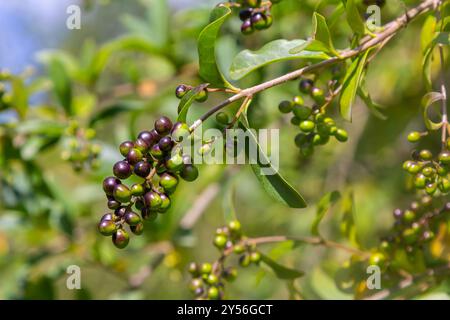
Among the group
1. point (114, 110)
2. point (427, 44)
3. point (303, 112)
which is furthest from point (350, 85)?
point (114, 110)

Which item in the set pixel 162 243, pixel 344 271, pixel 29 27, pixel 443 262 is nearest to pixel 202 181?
pixel 162 243

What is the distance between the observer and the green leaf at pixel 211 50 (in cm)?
131

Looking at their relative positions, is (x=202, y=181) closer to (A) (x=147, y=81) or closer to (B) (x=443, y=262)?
(A) (x=147, y=81)

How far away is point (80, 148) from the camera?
A: 2.20 m

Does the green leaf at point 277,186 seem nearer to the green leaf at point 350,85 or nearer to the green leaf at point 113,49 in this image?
the green leaf at point 350,85

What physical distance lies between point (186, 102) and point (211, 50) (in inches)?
6.5

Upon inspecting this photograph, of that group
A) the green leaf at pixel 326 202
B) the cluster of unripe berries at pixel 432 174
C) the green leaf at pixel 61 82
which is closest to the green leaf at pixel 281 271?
the green leaf at pixel 326 202

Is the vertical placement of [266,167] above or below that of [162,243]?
above

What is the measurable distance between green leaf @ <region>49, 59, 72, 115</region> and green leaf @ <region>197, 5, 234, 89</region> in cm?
116

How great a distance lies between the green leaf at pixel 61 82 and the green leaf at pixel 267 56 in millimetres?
1217

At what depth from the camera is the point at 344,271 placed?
1.91m

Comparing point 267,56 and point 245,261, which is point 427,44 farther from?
point 245,261

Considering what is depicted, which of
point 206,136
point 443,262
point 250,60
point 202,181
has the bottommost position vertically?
point 443,262
